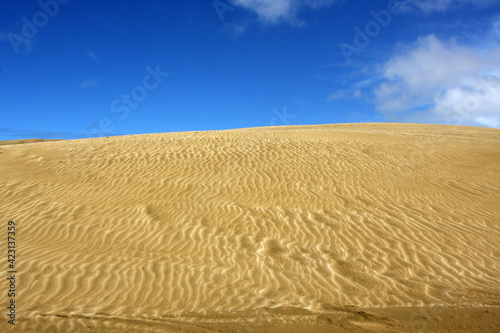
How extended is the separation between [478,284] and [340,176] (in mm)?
5929

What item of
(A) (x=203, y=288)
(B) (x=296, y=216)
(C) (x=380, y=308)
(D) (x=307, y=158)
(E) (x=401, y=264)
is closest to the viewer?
(C) (x=380, y=308)

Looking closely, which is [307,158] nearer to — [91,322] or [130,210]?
[130,210]

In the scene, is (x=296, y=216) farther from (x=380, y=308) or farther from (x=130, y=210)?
(x=130, y=210)

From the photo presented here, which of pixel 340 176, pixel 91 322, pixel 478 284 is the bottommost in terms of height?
pixel 91 322

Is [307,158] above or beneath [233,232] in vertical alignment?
above

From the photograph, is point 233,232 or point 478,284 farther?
point 233,232

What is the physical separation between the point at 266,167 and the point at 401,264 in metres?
6.40

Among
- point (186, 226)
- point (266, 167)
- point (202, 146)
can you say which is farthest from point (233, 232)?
point (202, 146)

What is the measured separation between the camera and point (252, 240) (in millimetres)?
6969

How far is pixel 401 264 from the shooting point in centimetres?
603

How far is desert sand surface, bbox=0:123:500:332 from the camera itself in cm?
450

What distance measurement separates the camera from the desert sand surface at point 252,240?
450 centimetres

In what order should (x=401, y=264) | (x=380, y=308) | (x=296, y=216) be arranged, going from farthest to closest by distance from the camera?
(x=296, y=216), (x=401, y=264), (x=380, y=308)

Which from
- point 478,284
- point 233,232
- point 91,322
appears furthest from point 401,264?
point 91,322
